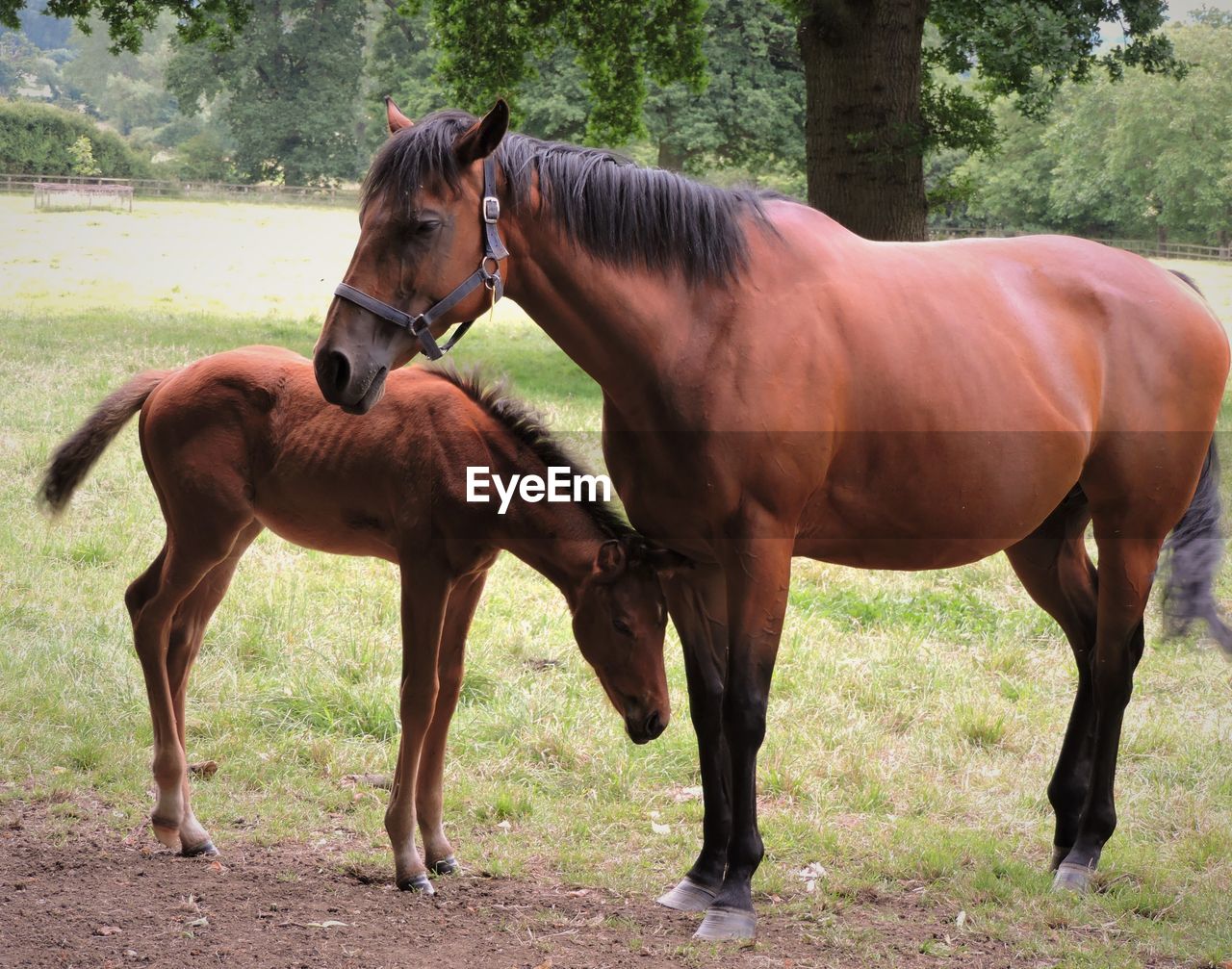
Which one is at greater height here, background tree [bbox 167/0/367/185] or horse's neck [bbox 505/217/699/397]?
background tree [bbox 167/0/367/185]

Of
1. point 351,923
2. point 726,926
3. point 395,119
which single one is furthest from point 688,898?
point 395,119

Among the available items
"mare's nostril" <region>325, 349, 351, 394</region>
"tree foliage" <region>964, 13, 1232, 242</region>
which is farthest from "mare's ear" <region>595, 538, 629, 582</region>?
"tree foliage" <region>964, 13, 1232, 242</region>

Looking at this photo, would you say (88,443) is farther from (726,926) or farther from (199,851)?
(726,926)

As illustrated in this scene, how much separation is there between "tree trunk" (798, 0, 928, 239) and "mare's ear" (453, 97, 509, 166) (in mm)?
5556

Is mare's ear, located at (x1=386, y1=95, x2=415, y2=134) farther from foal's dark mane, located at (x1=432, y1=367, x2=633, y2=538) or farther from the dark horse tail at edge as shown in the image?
the dark horse tail at edge

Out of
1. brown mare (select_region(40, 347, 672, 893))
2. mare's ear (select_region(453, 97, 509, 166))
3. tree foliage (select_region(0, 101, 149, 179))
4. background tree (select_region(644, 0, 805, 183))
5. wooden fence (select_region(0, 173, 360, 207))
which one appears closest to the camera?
mare's ear (select_region(453, 97, 509, 166))

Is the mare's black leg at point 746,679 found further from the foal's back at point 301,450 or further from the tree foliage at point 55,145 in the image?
the tree foliage at point 55,145

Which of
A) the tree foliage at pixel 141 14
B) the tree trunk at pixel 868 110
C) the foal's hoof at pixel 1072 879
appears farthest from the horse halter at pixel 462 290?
the tree foliage at pixel 141 14

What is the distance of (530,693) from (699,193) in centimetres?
278

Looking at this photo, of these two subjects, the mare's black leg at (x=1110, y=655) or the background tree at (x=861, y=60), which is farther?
the background tree at (x=861, y=60)

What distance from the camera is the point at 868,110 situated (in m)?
8.05

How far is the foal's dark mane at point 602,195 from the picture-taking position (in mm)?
2949

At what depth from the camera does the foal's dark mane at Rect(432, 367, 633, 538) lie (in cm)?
372

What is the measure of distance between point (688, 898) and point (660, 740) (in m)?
1.37
